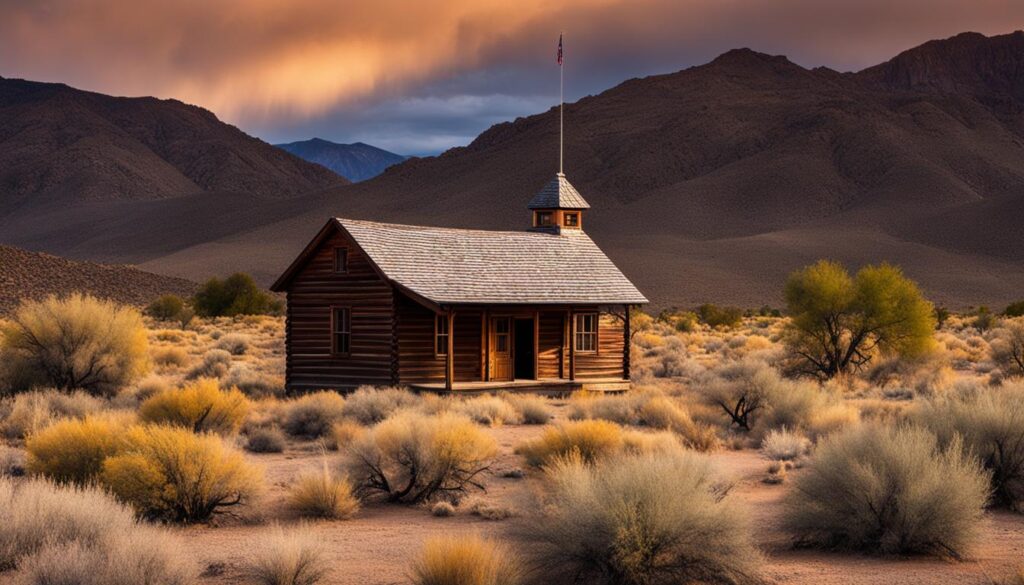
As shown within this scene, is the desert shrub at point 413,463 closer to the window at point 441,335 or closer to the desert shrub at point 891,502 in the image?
the desert shrub at point 891,502

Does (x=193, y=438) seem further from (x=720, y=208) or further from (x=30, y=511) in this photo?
(x=720, y=208)

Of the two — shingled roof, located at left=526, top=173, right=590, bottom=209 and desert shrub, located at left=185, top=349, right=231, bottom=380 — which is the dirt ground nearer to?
A: desert shrub, located at left=185, top=349, right=231, bottom=380

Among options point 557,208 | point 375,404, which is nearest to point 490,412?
point 375,404

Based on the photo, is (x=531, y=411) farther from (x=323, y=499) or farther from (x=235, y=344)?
(x=235, y=344)

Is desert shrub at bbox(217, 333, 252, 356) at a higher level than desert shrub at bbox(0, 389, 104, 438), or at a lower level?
higher

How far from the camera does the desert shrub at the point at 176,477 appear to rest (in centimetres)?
1077

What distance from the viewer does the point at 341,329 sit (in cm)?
2578

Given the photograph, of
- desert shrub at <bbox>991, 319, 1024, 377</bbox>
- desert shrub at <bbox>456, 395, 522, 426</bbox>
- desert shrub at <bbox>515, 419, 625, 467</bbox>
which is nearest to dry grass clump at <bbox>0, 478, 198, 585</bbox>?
desert shrub at <bbox>515, 419, 625, 467</bbox>

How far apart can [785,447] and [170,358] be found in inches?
862

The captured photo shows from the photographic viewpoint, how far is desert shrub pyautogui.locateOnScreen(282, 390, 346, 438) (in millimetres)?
18703

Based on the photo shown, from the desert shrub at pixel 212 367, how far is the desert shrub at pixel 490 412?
10.3 m

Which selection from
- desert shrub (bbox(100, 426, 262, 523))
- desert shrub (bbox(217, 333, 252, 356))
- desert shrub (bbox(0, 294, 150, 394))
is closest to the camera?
desert shrub (bbox(100, 426, 262, 523))

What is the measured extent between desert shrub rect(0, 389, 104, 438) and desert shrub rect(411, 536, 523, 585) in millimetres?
9890

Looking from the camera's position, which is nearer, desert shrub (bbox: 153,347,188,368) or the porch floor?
the porch floor
